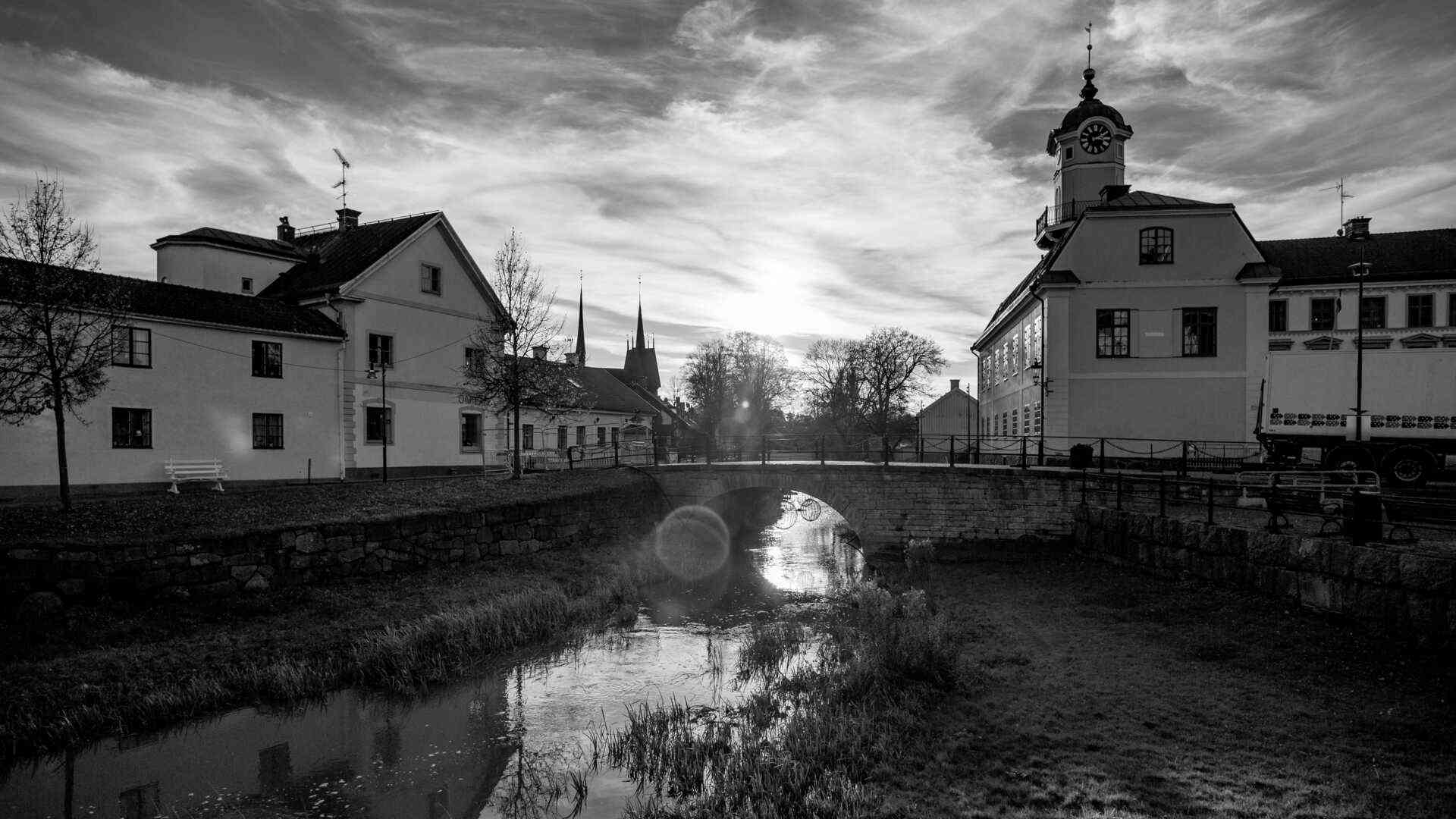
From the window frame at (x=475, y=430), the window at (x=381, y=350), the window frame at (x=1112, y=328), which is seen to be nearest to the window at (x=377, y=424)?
the window at (x=381, y=350)

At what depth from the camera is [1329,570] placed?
9.83 m

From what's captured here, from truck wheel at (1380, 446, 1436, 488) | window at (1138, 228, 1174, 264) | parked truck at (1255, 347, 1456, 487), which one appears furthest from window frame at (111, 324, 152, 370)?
truck wheel at (1380, 446, 1436, 488)

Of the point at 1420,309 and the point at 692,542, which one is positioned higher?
the point at 1420,309

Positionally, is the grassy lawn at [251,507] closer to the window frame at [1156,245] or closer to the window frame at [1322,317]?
the window frame at [1156,245]

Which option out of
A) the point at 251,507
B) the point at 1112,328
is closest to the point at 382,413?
the point at 251,507

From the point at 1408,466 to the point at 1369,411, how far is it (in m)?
1.38

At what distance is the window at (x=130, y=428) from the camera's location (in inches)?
840

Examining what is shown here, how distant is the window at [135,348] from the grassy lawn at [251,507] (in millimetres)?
3820

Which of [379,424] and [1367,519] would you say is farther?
[379,424]

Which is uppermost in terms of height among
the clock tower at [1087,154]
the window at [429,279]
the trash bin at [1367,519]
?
the clock tower at [1087,154]

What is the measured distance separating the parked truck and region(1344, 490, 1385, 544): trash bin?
26.3 feet

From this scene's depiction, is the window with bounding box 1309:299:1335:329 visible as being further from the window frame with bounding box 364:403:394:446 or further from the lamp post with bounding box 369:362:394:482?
the window frame with bounding box 364:403:394:446

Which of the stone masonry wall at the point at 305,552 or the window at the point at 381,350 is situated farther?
the window at the point at 381,350

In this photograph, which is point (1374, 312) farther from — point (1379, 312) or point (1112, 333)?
point (1112, 333)
